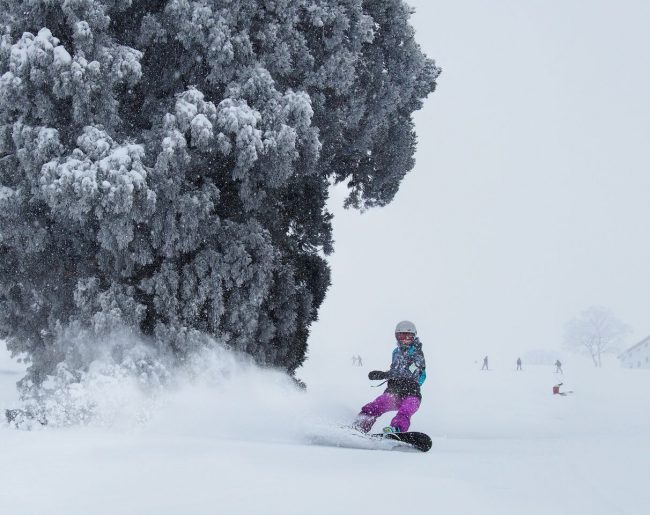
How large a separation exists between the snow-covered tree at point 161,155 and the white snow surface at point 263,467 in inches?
56.9

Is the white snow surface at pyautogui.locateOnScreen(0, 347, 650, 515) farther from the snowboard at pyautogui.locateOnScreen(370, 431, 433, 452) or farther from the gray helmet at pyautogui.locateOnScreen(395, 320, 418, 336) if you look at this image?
the gray helmet at pyautogui.locateOnScreen(395, 320, 418, 336)

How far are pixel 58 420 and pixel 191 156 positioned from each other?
15.0 feet

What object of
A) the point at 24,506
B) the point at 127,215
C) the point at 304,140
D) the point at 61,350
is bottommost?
the point at 24,506

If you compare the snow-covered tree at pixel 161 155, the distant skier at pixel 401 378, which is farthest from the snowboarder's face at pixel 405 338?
the snow-covered tree at pixel 161 155

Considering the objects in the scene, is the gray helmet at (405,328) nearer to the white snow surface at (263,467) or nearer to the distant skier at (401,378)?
the distant skier at (401,378)

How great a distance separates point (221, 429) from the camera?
916 centimetres

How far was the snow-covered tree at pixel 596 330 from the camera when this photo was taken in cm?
10556

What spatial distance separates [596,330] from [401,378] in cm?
10679

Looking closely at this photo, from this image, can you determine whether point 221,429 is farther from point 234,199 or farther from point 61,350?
point 234,199

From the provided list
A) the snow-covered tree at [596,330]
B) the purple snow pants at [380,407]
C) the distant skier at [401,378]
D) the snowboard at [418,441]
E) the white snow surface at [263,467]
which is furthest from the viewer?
the snow-covered tree at [596,330]

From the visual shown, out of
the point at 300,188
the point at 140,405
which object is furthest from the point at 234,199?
the point at 140,405

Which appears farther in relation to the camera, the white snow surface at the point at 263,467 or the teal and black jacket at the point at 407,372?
the teal and black jacket at the point at 407,372

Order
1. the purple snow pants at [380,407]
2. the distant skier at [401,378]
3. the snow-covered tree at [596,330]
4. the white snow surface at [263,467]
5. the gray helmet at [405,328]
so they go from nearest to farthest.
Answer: the white snow surface at [263,467]
the purple snow pants at [380,407]
the distant skier at [401,378]
the gray helmet at [405,328]
the snow-covered tree at [596,330]

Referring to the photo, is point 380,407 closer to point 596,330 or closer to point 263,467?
point 263,467
